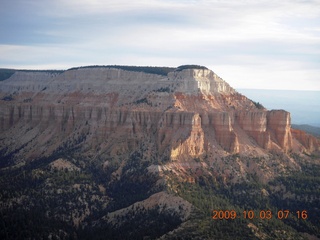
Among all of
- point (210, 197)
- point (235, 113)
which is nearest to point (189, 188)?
point (210, 197)

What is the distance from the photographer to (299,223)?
102 meters

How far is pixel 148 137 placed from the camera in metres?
133

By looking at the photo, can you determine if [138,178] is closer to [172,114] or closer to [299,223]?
[172,114]

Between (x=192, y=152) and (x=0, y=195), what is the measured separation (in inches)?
1849

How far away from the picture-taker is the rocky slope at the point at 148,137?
11525 centimetres
